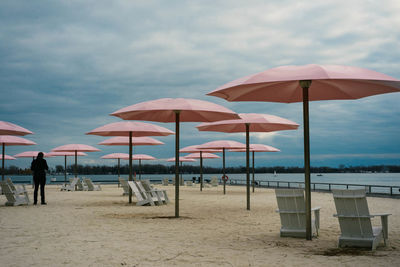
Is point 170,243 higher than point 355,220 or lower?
lower

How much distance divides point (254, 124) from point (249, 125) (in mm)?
707

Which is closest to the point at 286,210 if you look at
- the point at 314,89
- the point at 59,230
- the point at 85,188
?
the point at 314,89

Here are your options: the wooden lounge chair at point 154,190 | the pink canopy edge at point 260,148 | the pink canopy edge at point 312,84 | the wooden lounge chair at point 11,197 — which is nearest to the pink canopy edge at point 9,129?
the wooden lounge chair at point 11,197

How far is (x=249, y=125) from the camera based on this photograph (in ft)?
44.7

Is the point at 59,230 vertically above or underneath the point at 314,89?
underneath

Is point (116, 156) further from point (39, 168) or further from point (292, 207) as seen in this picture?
point (292, 207)

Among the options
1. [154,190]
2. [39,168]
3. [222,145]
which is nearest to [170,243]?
[154,190]

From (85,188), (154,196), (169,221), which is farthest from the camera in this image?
(85,188)

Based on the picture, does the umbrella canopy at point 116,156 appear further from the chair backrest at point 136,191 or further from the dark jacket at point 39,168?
the chair backrest at point 136,191

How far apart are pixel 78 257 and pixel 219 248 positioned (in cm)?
197

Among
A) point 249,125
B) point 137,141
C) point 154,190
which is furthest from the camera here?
point 137,141

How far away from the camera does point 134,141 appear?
18.8m

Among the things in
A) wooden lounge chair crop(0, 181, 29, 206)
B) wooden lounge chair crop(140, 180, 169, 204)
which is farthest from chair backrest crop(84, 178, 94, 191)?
wooden lounge chair crop(140, 180, 169, 204)

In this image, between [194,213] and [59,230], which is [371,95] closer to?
[194,213]
